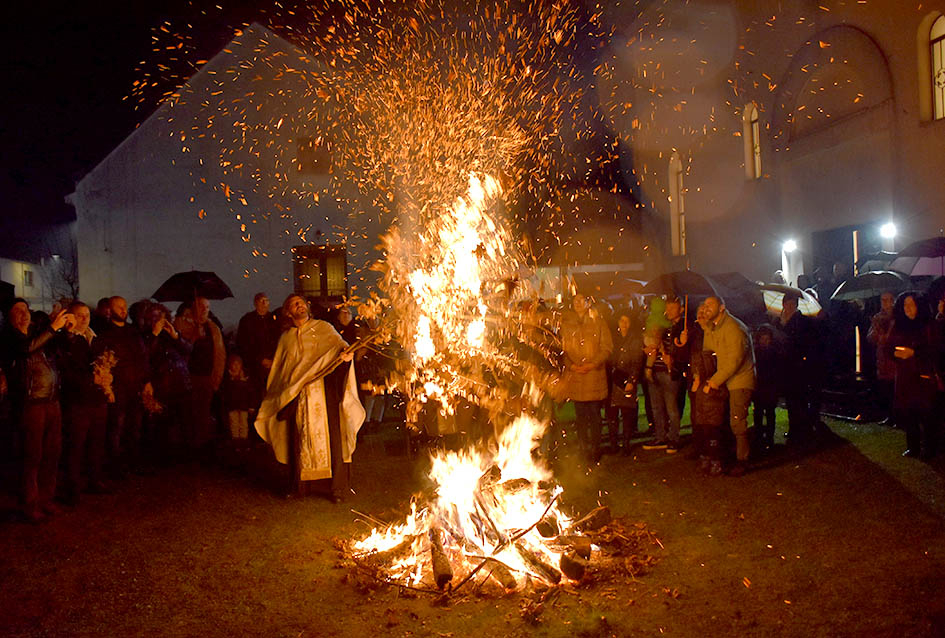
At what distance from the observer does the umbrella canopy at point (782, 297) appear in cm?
1183

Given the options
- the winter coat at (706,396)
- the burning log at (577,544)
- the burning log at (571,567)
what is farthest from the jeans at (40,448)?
the winter coat at (706,396)

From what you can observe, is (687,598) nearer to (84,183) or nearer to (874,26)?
(874,26)

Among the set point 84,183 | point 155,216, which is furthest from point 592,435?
point 84,183

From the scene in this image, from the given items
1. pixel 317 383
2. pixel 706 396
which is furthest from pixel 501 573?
pixel 706 396

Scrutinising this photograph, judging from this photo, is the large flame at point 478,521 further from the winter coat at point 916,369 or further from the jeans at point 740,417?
the winter coat at point 916,369

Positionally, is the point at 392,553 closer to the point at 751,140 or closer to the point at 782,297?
the point at 782,297

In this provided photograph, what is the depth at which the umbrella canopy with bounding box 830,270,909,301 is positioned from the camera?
12031 millimetres

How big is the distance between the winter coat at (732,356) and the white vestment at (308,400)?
4.21 m

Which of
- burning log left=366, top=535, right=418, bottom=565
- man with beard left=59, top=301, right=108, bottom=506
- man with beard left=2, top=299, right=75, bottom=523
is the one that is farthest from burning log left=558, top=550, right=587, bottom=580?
man with beard left=59, top=301, right=108, bottom=506

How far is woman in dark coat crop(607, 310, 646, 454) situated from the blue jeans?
0.91 feet

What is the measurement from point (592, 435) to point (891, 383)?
4.33 metres

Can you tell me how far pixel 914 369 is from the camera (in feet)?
29.5

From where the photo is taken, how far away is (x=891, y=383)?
412 inches

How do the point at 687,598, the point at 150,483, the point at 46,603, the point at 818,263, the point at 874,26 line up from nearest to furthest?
the point at 687,598 → the point at 46,603 → the point at 150,483 → the point at 874,26 → the point at 818,263
